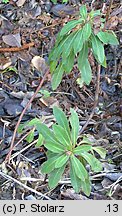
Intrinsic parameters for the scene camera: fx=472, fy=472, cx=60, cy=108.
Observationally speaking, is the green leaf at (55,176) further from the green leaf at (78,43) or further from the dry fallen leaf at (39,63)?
the dry fallen leaf at (39,63)

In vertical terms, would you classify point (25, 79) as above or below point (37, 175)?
above

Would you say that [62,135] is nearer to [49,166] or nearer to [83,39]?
[49,166]

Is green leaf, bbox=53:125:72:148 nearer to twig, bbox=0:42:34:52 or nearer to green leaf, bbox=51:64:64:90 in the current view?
green leaf, bbox=51:64:64:90

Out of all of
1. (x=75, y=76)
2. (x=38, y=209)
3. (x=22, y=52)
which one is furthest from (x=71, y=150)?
(x=22, y=52)

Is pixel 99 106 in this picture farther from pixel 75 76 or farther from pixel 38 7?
pixel 38 7

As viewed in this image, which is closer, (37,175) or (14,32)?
(37,175)

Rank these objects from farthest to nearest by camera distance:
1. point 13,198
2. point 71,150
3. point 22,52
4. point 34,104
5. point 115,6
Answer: point 115,6 → point 22,52 → point 34,104 → point 13,198 → point 71,150
